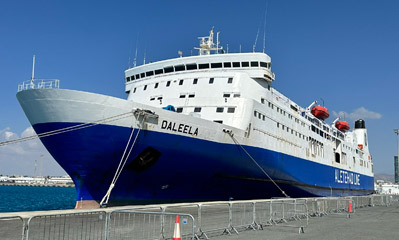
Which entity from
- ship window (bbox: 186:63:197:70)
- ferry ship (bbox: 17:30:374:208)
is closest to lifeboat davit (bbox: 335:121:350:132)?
ferry ship (bbox: 17:30:374:208)

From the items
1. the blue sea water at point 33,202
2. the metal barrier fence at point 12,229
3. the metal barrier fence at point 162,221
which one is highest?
the metal barrier fence at point 162,221

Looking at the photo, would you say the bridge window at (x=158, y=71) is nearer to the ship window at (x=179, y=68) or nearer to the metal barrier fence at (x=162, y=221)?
the ship window at (x=179, y=68)

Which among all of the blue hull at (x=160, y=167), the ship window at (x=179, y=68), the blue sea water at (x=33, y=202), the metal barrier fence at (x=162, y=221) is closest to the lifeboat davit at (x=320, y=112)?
the blue hull at (x=160, y=167)

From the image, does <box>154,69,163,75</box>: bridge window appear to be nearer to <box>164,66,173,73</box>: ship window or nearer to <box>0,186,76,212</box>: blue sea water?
<box>164,66,173,73</box>: ship window

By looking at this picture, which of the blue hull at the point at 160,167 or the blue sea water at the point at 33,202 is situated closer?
the blue hull at the point at 160,167

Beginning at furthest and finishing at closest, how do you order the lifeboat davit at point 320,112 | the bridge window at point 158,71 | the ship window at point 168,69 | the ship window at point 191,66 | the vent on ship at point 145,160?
the lifeboat davit at point 320,112
the bridge window at point 158,71
the ship window at point 168,69
the ship window at point 191,66
the vent on ship at point 145,160

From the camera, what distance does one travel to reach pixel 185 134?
16.1m

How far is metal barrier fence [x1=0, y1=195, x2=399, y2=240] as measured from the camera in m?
7.93

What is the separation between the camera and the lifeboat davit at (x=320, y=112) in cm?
3338

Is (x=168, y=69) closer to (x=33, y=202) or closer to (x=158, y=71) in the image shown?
(x=158, y=71)

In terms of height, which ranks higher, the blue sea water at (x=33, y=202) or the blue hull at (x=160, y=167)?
the blue hull at (x=160, y=167)

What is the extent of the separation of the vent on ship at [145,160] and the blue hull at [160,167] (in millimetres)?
44

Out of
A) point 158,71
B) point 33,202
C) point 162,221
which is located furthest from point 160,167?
point 33,202

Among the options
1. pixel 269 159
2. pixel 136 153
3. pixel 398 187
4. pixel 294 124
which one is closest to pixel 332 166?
pixel 294 124
